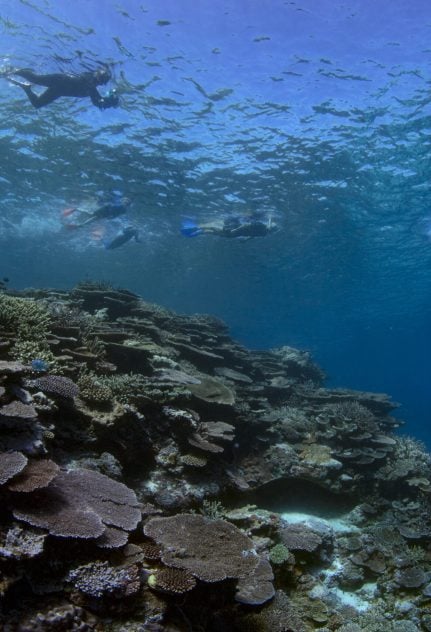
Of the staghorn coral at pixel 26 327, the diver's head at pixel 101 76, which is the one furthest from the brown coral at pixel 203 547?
the diver's head at pixel 101 76

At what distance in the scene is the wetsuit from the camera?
14658 mm

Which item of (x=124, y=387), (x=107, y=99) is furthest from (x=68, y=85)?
(x=124, y=387)

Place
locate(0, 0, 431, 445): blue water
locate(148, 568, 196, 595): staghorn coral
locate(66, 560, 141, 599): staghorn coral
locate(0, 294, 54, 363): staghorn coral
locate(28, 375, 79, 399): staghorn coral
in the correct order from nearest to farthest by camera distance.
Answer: locate(66, 560, 141, 599): staghorn coral
locate(148, 568, 196, 595): staghorn coral
locate(28, 375, 79, 399): staghorn coral
locate(0, 294, 54, 363): staghorn coral
locate(0, 0, 431, 445): blue water

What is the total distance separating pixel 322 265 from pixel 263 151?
70.9ft

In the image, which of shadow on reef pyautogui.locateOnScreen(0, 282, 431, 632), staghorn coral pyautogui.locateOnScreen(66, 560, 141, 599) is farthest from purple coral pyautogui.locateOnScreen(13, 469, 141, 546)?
staghorn coral pyautogui.locateOnScreen(66, 560, 141, 599)

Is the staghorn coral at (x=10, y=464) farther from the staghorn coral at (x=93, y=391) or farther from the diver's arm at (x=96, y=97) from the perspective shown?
the diver's arm at (x=96, y=97)

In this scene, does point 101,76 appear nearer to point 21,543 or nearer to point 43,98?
point 43,98

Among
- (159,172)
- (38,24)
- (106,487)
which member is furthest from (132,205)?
(106,487)

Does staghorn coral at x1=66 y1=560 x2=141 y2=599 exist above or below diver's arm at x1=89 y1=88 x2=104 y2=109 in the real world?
below

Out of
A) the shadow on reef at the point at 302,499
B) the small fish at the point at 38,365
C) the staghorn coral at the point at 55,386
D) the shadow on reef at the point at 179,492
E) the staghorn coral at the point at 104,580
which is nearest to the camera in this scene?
the staghorn coral at the point at 104,580

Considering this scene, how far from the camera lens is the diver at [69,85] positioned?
14656mm

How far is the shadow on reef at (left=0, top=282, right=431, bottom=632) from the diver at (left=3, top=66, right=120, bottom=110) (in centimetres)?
750

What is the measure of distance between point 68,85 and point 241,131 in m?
8.35

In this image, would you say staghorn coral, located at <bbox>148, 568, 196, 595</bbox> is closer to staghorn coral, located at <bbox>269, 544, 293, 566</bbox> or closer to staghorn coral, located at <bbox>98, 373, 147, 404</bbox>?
staghorn coral, located at <bbox>269, 544, 293, 566</bbox>
